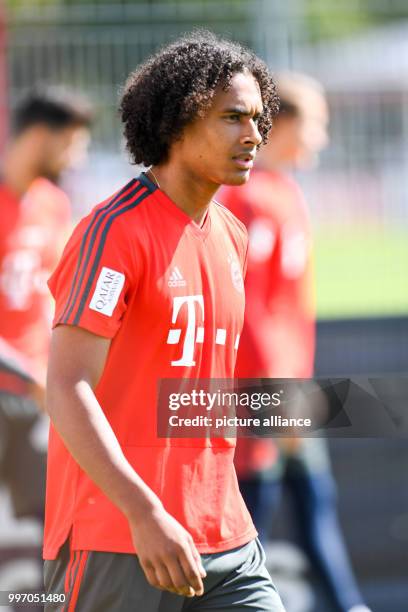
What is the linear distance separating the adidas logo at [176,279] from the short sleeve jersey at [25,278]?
2.80 meters

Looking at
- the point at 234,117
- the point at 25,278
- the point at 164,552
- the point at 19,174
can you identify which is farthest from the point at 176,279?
the point at 19,174

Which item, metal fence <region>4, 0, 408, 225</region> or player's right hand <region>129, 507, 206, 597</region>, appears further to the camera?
metal fence <region>4, 0, 408, 225</region>

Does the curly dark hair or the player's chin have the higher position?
the curly dark hair

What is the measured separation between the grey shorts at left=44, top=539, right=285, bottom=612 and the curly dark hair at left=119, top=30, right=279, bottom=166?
952mm

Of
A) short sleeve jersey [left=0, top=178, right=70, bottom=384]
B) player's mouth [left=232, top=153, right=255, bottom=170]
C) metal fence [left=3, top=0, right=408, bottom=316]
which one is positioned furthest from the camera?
metal fence [left=3, top=0, right=408, bottom=316]

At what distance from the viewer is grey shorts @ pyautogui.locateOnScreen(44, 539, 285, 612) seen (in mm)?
2816

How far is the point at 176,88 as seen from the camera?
9.81 ft

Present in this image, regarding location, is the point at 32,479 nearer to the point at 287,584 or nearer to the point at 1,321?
the point at 1,321

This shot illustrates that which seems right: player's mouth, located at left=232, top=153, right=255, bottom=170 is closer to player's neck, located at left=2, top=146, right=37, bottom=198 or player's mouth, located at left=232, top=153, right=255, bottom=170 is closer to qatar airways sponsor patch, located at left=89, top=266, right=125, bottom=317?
qatar airways sponsor patch, located at left=89, top=266, right=125, bottom=317

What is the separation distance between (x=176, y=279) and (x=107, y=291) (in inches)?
7.7

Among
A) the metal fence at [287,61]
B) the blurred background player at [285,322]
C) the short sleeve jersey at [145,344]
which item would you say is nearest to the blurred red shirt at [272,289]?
the blurred background player at [285,322]

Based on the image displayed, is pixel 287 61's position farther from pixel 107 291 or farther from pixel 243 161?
pixel 107 291

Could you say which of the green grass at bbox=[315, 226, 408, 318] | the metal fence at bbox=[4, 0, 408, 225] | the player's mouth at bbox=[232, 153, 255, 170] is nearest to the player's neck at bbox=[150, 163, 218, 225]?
the player's mouth at bbox=[232, 153, 255, 170]

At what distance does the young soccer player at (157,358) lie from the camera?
2.65 m
